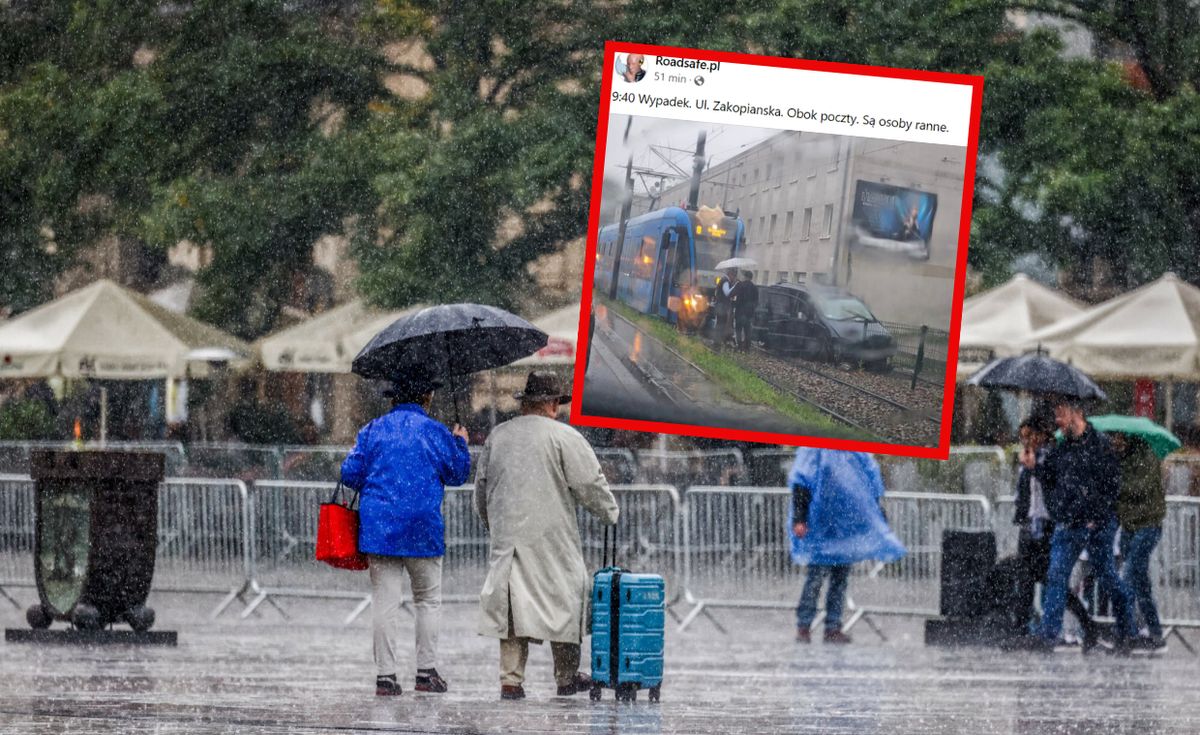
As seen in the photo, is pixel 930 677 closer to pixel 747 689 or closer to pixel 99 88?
pixel 747 689

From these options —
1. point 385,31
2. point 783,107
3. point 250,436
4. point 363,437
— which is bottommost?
point 250,436

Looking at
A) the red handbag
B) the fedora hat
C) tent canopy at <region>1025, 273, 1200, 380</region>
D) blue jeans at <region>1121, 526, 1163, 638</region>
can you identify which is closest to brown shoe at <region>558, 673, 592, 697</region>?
the red handbag

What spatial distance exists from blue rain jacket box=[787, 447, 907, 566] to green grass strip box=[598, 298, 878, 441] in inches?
269

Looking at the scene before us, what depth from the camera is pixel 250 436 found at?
25578mm

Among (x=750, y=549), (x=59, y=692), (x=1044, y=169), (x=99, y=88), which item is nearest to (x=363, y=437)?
(x=59, y=692)

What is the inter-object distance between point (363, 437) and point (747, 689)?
262 centimetres

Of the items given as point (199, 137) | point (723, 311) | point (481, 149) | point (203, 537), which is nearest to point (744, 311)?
point (723, 311)

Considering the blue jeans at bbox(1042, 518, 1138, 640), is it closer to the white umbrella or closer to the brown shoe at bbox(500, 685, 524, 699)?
the brown shoe at bbox(500, 685, 524, 699)

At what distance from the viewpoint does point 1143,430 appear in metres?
14.2

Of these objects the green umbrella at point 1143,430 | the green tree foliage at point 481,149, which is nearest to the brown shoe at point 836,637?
the green umbrella at point 1143,430

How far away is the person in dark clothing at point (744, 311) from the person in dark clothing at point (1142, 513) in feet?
23.2

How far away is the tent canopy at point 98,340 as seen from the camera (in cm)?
2370

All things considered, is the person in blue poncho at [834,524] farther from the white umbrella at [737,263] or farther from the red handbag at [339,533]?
the white umbrella at [737,263]

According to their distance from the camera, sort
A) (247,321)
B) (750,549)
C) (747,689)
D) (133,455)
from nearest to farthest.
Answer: (747,689) → (133,455) → (750,549) → (247,321)
